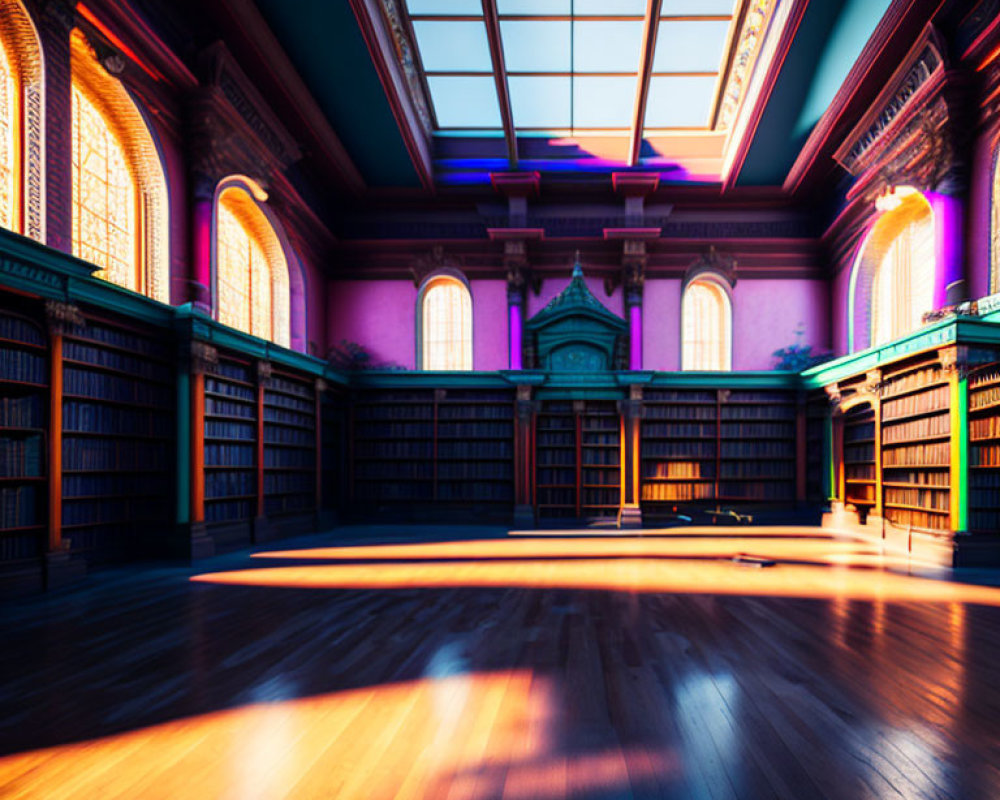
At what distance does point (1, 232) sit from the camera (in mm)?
3625

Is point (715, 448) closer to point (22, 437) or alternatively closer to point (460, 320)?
point (460, 320)

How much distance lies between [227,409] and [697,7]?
9165 mm

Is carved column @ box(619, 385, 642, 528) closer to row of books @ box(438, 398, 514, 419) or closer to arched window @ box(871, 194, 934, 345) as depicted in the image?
row of books @ box(438, 398, 514, 419)

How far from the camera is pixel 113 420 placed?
194 inches

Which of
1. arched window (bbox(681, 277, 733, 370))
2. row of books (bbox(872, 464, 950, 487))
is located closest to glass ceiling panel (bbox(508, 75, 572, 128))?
arched window (bbox(681, 277, 733, 370))

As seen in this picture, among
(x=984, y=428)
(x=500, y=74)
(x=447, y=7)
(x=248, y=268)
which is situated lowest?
(x=984, y=428)

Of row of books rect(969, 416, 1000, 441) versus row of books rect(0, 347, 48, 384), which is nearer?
row of books rect(0, 347, 48, 384)

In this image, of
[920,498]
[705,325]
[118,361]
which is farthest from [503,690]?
[705,325]

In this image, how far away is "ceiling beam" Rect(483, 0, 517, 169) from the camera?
8.35 meters

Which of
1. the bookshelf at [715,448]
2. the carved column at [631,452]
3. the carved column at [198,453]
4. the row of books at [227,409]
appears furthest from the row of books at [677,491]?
the carved column at [198,453]

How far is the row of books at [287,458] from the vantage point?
686cm

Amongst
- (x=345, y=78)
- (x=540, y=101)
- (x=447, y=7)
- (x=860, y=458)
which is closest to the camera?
(x=860, y=458)

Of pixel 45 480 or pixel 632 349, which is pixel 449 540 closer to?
pixel 45 480

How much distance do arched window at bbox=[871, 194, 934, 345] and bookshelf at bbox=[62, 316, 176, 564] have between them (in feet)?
30.8
